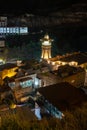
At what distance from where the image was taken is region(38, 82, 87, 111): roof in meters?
6.90

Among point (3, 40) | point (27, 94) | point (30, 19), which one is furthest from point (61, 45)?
point (27, 94)

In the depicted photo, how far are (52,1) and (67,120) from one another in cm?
1735

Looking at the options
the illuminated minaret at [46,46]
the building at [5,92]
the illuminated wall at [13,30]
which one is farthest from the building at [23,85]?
the illuminated wall at [13,30]

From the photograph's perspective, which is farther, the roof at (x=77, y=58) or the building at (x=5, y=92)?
the roof at (x=77, y=58)

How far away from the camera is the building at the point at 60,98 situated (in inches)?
267

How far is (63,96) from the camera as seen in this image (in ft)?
24.2

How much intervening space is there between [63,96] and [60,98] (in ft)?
0.56

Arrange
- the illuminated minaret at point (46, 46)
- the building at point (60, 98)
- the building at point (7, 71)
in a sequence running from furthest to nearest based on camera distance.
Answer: the illuminated minaret at point (46, 46), the building at point (7, 71), the building at point (60, 98)

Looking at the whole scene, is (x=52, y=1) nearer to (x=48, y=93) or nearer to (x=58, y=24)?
(x=58, y=24)

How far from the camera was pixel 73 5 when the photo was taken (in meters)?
19.3

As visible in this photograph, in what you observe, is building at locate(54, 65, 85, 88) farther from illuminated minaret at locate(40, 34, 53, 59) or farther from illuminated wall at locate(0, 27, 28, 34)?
illuminated wall at locate(0, 27, 28, 34)

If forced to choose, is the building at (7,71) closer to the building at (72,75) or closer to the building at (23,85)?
the building at (23,85)

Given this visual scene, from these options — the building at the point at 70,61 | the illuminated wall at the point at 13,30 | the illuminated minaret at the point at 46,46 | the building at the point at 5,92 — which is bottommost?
the building at the point at 5,92

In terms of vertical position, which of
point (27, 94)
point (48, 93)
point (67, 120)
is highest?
point (67, 120)
